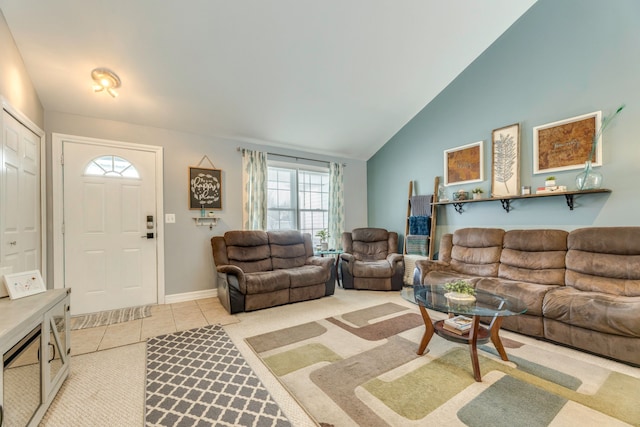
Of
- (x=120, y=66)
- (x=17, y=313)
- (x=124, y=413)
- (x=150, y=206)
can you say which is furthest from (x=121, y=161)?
(x=124, y=413)

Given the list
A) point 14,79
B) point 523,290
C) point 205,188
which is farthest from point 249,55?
point 523,290

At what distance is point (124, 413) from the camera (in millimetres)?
1606

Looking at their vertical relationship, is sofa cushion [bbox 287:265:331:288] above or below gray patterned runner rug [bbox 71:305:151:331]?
above

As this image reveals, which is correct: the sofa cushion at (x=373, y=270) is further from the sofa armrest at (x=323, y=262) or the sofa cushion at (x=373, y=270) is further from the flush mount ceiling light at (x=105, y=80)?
the flush mount ceiling light at (x=105, y=80)

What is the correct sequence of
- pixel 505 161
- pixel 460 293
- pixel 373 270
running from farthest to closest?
1. pixel 373 270
2. pixel 505 161
3. pixel 460 293

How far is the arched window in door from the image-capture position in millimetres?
3352

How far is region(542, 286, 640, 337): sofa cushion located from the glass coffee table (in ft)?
1.42

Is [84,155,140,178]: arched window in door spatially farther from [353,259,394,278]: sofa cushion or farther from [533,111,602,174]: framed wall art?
[533,111,602,174]: framed wall art

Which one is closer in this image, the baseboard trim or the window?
the baseboard trim

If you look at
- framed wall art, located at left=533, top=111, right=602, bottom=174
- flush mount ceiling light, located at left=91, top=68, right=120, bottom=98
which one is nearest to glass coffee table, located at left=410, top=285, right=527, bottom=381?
framed wall art, located at left=533, top=111, right=602, bottom=174

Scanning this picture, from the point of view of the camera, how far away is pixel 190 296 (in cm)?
385

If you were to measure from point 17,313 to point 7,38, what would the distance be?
92.7 inches

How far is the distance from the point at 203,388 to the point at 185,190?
2.77 meters

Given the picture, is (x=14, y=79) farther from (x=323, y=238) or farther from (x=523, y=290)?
(x=523, y=290)
